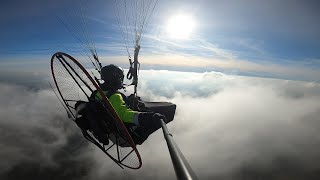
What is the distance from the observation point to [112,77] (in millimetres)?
7762

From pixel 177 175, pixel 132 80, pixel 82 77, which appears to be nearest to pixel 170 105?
pixel 132 80

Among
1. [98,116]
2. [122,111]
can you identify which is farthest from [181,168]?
[98,116]

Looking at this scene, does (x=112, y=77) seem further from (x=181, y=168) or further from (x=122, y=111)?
(x=181, y=168)

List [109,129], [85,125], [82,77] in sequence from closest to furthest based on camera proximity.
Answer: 1. [82,77]
2. [109,129]
3. [85,125]

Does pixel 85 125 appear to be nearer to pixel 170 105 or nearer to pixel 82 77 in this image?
pixel 82 77

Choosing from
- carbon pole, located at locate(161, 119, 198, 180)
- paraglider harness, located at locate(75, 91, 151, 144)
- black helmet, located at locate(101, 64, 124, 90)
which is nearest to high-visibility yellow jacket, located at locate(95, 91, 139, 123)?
paraglider harness, located at locate(75, 91, 151, 144)

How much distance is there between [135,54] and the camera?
956 centimetres

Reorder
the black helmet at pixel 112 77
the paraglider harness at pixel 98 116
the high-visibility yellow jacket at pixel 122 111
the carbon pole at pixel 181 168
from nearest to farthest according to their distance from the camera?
the carbon pole at pixel 181 168
the high-visibility yellow jacket at pixel 122 111
the paraglider harness at pixel 98 116
the black helmet at pixel 112 77

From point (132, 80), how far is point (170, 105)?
7.07 feet

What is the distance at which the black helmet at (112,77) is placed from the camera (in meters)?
7.76

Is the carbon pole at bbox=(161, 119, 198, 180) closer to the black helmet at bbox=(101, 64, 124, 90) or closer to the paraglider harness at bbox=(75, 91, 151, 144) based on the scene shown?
the paraglider harness at bbox=(75, 91, 151, 144)

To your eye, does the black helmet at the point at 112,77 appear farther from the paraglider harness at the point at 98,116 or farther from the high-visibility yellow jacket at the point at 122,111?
the high-visibility yellow jacket at the point at 122,111

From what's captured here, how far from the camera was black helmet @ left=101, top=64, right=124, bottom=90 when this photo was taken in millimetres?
7762

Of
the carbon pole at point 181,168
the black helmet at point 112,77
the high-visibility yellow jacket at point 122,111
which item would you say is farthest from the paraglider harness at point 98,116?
the carbon pole at point 181,168
